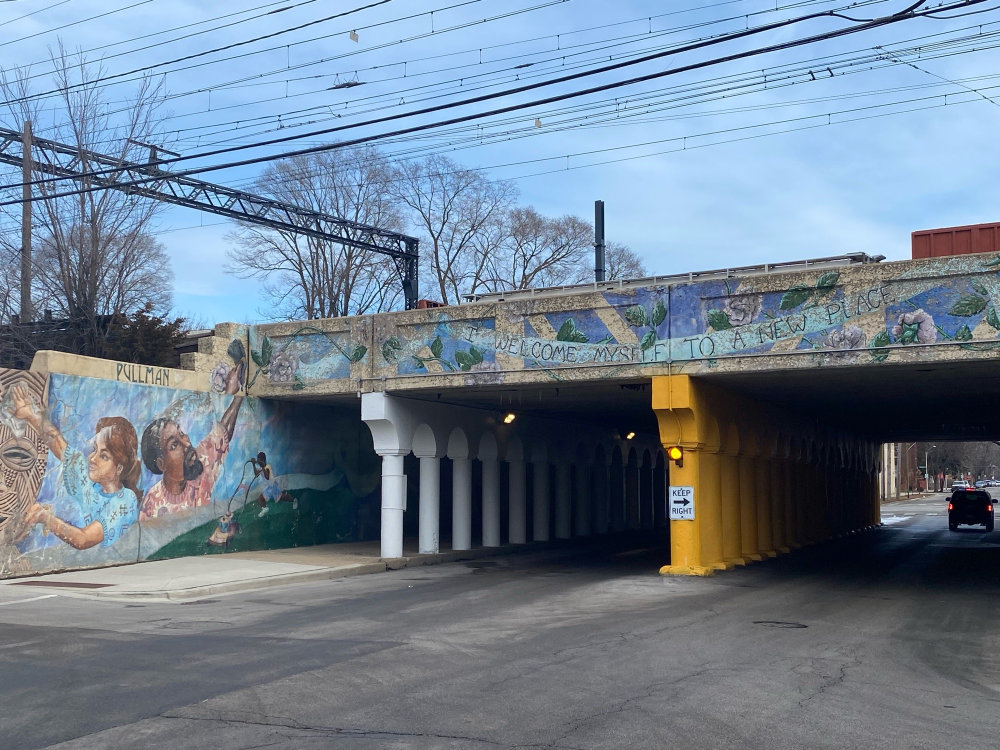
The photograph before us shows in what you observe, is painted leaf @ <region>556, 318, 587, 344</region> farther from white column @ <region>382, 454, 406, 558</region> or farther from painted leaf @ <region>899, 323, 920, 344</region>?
painted leaf @ <region>899, 323, 920, 344</region>

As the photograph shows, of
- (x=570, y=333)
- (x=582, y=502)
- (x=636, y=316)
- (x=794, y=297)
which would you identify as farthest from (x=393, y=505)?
(x=582, y=502)

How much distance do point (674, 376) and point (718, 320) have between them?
149cm

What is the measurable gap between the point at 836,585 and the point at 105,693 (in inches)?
600

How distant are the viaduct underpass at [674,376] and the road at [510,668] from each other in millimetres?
4393

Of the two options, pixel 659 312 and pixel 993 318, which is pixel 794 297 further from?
pixel 993 318

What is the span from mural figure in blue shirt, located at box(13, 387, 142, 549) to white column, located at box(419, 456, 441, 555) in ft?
23.6

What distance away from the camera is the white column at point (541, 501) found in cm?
3169

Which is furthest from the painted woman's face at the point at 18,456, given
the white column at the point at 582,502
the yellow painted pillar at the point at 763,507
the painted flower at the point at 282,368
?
the white column at the point at 582,502

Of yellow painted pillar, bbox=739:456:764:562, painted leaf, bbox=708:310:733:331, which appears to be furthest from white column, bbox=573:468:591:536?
painted leaf, bbox=708:310:733:331

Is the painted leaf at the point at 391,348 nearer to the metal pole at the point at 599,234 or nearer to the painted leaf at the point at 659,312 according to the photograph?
the painted leaf at the point at 659,312

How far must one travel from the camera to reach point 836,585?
20078mm

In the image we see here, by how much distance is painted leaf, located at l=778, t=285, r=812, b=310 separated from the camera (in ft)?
63.2

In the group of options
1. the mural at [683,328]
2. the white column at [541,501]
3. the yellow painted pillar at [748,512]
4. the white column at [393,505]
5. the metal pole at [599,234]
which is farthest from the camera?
the metal pole at [599,234]

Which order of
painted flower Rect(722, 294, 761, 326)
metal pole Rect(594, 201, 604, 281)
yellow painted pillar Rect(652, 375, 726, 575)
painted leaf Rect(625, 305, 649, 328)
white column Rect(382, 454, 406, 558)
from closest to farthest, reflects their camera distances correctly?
painted flower Rect(722, 294, 761, 326) → yellow painted pillar Rect(652, 375, 726, 575) → painted leaf Rect(625, 305, 649, 328) → white column Rect(382, 454, 406, 558) → metal pole Rect(594, 201, 604, 281)
